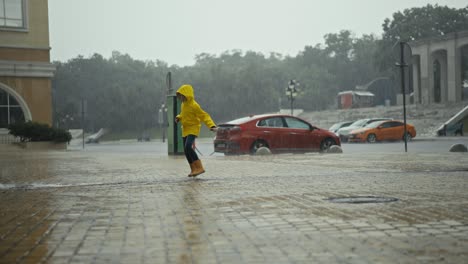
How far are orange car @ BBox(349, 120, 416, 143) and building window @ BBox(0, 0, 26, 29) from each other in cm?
1863

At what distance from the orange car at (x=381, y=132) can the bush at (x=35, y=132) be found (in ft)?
52.6

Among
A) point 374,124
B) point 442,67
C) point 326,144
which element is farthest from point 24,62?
point 442,67

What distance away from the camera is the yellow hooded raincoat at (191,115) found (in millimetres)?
10531

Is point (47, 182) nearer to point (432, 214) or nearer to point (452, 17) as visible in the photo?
point (432, 214)

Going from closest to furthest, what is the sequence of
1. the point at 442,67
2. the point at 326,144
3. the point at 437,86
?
the point at 326,144 < the point at 442,67 < the point at 437,86

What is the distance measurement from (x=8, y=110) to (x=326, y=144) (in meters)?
17.2

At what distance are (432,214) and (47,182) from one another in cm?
649

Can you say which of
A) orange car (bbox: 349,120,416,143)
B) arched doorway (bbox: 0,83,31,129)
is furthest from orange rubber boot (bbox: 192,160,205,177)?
orange car (bbox: 349,120,416,143)

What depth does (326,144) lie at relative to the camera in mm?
20734

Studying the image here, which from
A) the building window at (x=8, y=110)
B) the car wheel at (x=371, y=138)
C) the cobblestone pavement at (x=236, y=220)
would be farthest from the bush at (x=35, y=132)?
the cobblestone pavement at (x=236, y=220)

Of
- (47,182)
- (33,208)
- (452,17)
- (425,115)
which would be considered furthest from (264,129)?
(452,17)

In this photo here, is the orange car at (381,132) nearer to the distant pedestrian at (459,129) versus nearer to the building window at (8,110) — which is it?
the distant pedestrian at (459,129)

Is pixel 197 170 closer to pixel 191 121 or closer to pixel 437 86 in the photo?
pixel 191 121

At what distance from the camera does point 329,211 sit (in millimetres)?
6133
